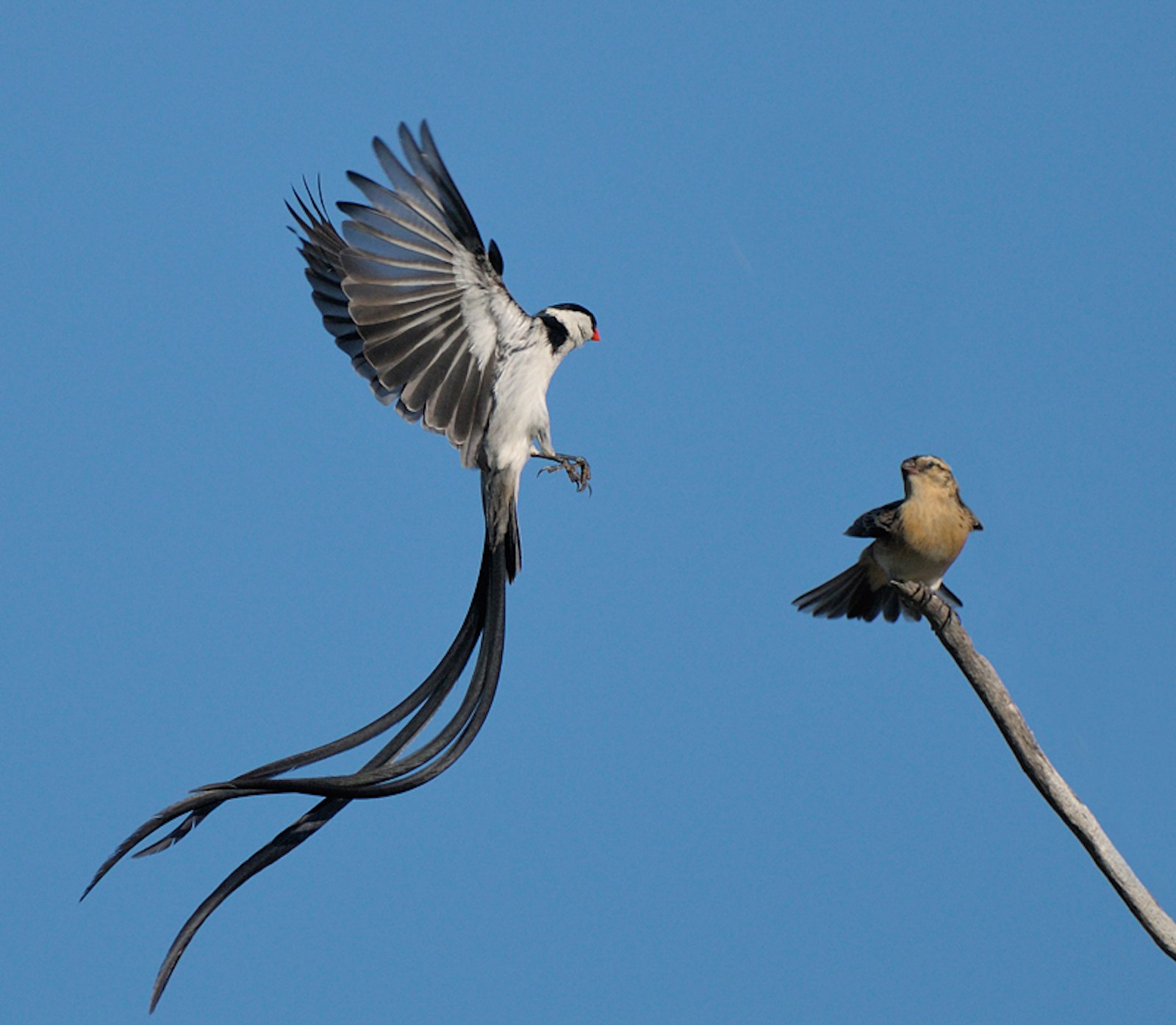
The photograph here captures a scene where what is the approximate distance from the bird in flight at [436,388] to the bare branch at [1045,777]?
0.99m

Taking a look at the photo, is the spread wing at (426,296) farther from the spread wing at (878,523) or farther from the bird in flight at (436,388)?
the spread wing at (878,523)

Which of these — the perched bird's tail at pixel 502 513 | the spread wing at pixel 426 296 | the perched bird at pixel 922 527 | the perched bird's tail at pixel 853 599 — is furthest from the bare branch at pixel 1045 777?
the spread wing at pixel 426 296

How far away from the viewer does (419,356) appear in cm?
354

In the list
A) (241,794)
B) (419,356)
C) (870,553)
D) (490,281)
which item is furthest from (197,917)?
(870,553)

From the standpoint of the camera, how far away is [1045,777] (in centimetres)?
366

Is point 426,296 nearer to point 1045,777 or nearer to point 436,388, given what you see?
point 436,388

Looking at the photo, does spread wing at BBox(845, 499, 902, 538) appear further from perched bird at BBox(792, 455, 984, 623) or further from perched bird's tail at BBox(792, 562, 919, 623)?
perched bird's tail at BBox(792, 562, 919, 623)

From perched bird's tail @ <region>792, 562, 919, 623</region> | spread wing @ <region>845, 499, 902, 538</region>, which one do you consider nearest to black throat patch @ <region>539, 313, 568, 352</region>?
spread wing @ <region>845, 499, 902, 538</region>

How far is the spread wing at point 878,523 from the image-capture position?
3.62 m

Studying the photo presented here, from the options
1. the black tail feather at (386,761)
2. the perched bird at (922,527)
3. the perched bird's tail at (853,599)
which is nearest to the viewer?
the black tail feather at (386,761)

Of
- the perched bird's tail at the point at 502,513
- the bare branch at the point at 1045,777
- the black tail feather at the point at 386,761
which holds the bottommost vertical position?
the bare branch at the point at 1045,777

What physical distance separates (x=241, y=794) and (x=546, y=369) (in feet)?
4.01

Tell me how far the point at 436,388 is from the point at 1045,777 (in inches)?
69.8

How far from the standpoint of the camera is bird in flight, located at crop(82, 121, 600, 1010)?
11.0 ft
